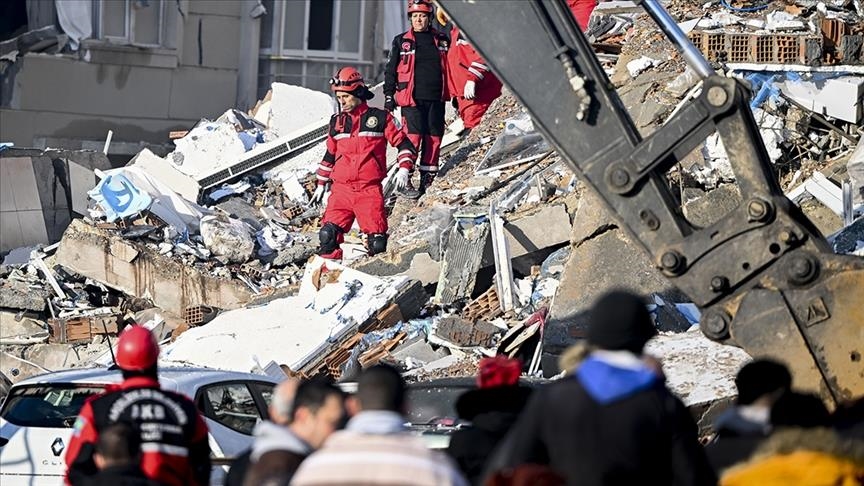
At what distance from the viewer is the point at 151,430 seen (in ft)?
20.2

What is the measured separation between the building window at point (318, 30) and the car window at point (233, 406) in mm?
13506

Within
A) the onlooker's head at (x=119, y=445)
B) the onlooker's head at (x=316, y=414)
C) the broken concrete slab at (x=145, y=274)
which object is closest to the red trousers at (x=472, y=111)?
the broken concrete slab at (x=145, y=274)

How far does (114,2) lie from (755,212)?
15.5 metres

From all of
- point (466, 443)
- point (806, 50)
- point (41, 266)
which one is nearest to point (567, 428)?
→ point (466, 443)

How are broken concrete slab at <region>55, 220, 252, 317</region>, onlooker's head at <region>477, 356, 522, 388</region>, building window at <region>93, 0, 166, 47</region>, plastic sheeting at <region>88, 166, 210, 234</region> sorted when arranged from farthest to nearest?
1. building window at <region>93, 0, 166, 47</region>
2. plastic sheeting at <region>88, 166, 210, 234</region>
3. broken concrete slab at <region>55, 220, 252, 317</region>
4. onlooker's head at <region>477, 356, 522, 388</region>

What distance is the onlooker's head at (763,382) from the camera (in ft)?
18.7

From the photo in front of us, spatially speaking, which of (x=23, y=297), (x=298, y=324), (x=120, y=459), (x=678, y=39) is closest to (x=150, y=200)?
(x=23, y=297)

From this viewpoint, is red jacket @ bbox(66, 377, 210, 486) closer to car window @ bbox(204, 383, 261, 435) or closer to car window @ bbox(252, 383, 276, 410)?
car window @ bbox(204, 383, 261, 435)

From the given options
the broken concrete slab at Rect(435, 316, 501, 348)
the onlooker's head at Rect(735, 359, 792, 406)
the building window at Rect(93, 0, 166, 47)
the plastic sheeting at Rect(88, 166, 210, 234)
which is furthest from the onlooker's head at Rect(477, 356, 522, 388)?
the building window at Rect(93, 0, 166, 47)

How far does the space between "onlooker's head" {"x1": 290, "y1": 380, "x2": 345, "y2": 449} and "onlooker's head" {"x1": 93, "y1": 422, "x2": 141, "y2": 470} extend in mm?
710

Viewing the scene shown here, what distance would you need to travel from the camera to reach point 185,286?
16.0 metres

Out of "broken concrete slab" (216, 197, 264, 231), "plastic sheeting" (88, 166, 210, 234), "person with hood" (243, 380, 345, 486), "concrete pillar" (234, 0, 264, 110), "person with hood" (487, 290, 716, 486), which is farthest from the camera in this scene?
"concrete pillar" (234, 0, 264, 110)

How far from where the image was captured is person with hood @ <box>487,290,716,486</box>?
493 cm

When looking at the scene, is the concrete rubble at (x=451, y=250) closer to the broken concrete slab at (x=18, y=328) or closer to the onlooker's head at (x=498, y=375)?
the broken concrete slab at (x=18, y=328)
